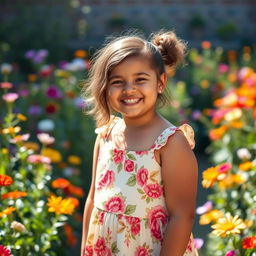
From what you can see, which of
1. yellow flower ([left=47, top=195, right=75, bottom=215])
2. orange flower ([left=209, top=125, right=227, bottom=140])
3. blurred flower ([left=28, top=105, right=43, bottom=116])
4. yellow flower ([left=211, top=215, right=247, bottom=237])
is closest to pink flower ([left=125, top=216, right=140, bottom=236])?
yellow flower ([left=211, top=215, right=247, bottom=237])

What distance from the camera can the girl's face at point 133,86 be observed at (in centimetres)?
208

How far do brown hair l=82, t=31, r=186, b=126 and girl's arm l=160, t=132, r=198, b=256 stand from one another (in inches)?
9.5

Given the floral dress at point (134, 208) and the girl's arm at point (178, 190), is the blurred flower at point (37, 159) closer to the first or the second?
the floral dress at point (134, 208)

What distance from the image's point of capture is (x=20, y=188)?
9.84 ft

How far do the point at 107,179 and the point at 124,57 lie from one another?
0.38 m

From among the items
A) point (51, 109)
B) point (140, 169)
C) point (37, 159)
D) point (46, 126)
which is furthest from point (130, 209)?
point (51, 109)

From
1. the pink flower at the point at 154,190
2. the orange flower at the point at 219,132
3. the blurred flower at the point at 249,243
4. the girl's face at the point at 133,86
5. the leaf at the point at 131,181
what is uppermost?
the girl's face at the point at 133,86

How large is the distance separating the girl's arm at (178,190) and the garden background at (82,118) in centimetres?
21

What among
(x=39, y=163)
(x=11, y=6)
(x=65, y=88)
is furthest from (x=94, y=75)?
(x=11, y=6)

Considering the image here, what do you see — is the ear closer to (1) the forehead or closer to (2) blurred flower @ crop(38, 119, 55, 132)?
(1) the forehead

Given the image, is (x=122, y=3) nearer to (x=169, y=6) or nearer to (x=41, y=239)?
(x=169, y=6)

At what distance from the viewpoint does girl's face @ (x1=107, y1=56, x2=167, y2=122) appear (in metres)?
2.08

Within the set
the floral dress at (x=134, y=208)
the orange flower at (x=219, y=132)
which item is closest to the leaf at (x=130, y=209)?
the floral dress at (x=134, y=208)

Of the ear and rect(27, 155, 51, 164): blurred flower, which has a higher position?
the ear
